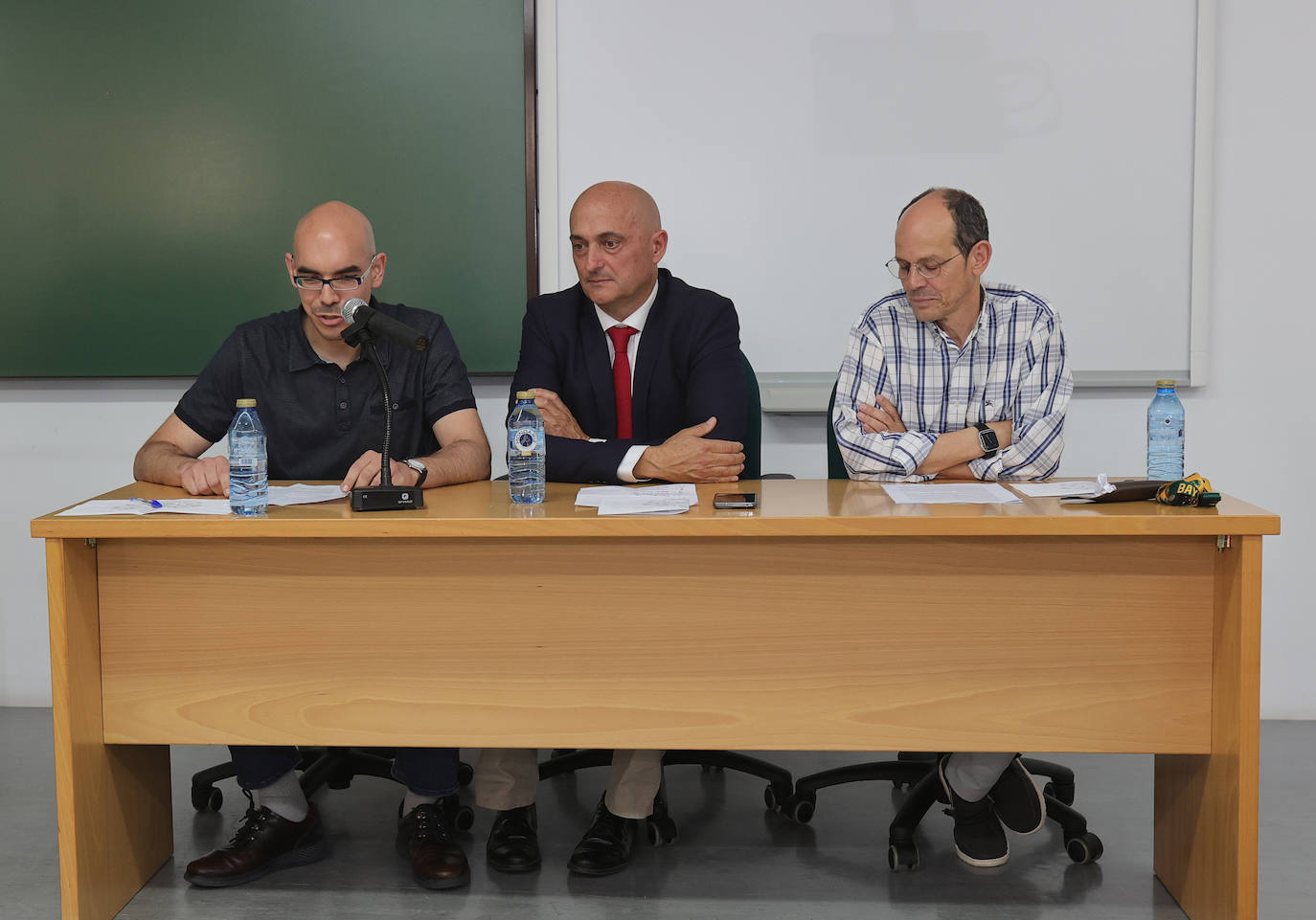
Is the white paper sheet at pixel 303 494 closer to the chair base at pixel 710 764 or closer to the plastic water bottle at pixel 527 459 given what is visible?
the plastic water bottle at pixel 527 459

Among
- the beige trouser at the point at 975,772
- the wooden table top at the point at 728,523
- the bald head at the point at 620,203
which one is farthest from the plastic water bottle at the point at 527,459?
the beige trouser at the point at 975,772

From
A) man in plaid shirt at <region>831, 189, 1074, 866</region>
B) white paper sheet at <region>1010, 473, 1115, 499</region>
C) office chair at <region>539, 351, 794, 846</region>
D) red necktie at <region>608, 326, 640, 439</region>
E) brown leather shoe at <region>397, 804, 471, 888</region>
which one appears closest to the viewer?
white paper sheet at <region>1010, 473, 1115, 499</region>

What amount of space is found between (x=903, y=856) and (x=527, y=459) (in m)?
1.09

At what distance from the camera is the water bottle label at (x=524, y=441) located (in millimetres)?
2078

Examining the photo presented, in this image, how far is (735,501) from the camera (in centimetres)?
198

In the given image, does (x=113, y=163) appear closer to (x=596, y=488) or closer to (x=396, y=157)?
(x=396, y=157)

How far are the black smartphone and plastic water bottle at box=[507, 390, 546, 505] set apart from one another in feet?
1.10

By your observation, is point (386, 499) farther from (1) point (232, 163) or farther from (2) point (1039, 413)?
(1) point (232, 163)

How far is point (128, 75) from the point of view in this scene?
327 centimetres

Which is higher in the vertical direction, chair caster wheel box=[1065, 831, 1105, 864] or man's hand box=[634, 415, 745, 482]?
man's hand box=[634, 415, 745, 482]

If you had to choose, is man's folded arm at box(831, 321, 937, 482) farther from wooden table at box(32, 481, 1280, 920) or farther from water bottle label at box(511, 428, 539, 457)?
water bottle label at box(511, 428, 539, 457)

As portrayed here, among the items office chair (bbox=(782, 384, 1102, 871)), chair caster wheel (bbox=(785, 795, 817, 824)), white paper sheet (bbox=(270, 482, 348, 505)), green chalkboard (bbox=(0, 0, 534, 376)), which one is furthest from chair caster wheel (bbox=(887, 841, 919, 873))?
green chalkboard (bbox=(0, 0, 534, 376))

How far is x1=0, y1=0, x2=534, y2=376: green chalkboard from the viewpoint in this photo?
3248 millimetres

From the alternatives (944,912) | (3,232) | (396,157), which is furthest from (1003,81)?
(3,232)
